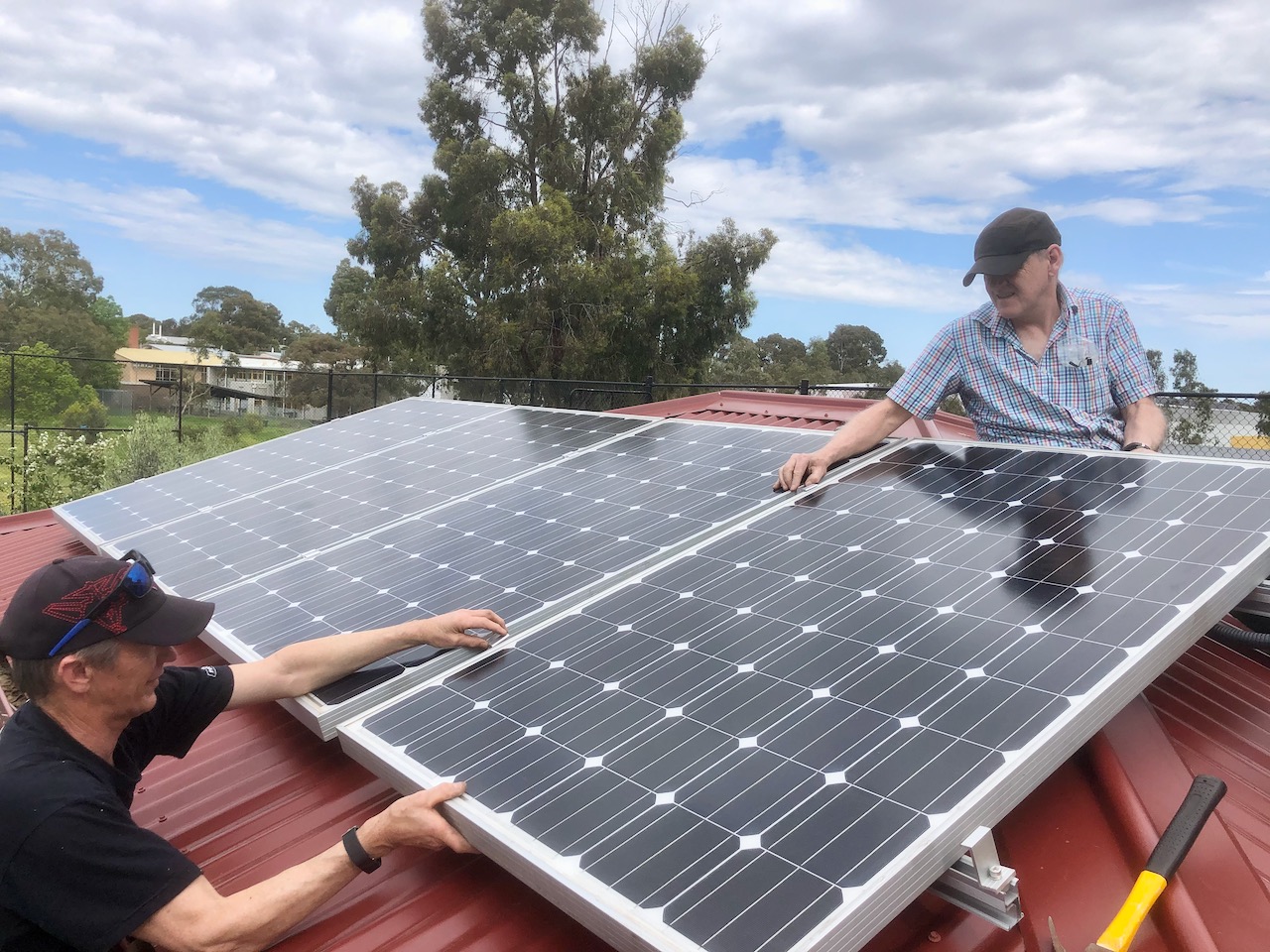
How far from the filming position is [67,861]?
2645mm

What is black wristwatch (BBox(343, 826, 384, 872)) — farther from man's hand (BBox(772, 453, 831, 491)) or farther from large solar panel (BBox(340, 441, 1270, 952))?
man's hand (BBox(772, 453, 831, 491))

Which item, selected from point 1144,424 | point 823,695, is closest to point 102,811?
point 823,695

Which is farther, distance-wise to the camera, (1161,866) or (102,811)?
(102,811)

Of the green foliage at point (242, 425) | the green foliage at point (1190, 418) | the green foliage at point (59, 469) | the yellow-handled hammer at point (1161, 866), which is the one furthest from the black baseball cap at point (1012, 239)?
the green foliage at point (242, 425)

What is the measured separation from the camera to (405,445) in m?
8.45

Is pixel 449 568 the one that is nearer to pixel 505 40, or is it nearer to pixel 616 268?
pixel 616 268

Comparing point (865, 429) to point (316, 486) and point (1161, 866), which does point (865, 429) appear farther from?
point (316, 486)

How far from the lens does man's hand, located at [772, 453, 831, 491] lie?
5.09 meters

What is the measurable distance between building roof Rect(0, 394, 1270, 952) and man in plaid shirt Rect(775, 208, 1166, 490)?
59.0 inches

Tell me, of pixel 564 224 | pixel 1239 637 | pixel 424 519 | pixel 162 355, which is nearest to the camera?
pixel 1239 637

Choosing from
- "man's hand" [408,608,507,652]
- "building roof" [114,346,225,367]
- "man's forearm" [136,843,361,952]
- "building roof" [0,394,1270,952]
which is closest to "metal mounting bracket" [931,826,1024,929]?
"building roof" [0,394,1270,952]

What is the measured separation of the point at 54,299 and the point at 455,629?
9362cm

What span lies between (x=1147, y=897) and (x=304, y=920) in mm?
2546

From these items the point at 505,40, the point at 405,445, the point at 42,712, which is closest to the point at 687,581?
the point at 42,712
